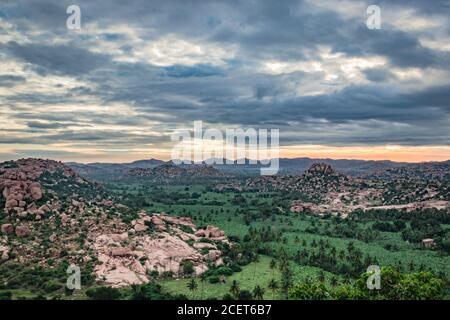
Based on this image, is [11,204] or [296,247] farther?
[296,247]

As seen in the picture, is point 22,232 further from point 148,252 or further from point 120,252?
point 148,252

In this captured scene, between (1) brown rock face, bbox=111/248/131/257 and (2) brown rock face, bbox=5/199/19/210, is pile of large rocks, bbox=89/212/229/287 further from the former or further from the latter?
(2) brown rock face, bbox=5/199/19/210

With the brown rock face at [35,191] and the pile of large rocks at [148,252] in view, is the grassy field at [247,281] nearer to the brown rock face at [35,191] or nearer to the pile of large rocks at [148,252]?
the pile of large rocks at [148,252]

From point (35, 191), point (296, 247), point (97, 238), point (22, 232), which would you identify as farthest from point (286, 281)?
point (35, 191)

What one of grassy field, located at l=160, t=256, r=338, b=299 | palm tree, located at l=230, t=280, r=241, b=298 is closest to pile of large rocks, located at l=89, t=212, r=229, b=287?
grassy field, located at l=160, t=256, r=338, b=299

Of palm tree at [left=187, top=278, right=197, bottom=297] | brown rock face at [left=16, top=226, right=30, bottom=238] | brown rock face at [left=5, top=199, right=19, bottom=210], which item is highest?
brown rock face at [left=5, top=199, right=19, bottom=210]

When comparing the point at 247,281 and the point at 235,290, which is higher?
the point at 235,290
